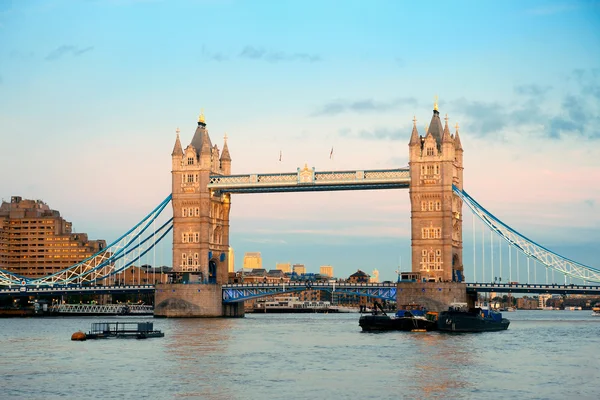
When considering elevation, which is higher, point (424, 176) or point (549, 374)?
point (424, 176)

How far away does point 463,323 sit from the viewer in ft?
303

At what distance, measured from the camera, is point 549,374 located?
53.3 meters

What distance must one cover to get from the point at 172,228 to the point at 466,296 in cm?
4096

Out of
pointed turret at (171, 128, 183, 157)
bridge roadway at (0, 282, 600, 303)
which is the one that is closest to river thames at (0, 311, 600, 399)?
bridge roadway at (0, 282, 600, 303)

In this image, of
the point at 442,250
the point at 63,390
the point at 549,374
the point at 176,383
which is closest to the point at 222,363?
the point at 176,383

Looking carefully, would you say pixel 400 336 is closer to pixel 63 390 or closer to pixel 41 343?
pixel 41 343

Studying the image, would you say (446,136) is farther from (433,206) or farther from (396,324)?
(396,324)

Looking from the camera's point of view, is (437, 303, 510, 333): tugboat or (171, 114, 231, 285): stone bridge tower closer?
(437, 303, 510, 333): tugboat

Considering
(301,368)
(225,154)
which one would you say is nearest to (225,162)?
(225,154)

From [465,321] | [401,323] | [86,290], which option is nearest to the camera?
[465,321]

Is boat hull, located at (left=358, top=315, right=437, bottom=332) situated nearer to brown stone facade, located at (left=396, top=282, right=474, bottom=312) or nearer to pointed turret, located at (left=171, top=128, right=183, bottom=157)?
brown stone facade, located at (left=396, top=282, right=474, bottom=312)

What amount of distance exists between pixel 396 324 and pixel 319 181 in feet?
116

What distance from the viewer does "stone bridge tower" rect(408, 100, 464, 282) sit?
4815 inches

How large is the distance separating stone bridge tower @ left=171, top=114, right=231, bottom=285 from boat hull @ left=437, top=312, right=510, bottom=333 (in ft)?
153
